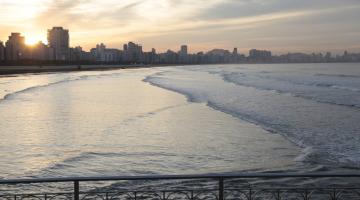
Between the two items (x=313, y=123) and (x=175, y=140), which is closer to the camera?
(x=175, y=140)

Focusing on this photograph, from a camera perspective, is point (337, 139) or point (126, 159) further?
point (337, 139)

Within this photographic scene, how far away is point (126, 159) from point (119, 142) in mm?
2897

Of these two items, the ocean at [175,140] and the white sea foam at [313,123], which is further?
the white sea foam at [313,123]

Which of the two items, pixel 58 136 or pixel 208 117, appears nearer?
pixel 58 136

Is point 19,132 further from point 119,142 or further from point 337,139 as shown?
point 337,139

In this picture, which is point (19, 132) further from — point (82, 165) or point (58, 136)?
point (82, 165)

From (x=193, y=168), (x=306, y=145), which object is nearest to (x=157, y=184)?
(x=193, y=168)

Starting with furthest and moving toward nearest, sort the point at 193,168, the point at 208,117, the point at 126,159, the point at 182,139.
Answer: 1. the point at 208,117
2. the point at 182,139
3. the point at 126,159
4. the point at 193,168

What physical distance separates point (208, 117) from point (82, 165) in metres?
12.3

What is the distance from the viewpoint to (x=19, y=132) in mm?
18891

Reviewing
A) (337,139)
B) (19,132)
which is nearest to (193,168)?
(337,139)

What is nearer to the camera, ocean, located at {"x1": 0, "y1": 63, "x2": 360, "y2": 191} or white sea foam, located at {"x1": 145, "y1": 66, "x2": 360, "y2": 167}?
ocean, located at {"x1": 0, "y1": 63, "x2": 360, "y2": 191}

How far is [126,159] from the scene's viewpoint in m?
13.6

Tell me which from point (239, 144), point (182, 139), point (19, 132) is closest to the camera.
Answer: point (239, 144)
